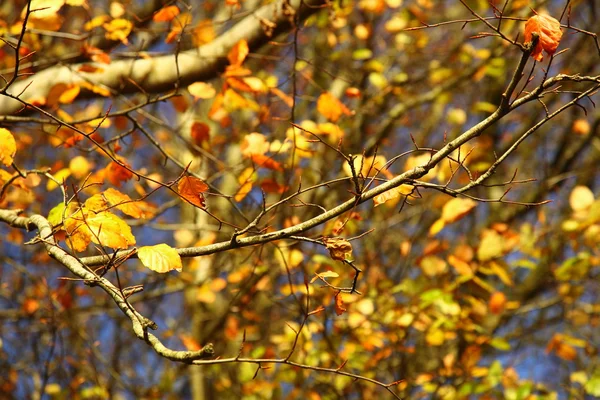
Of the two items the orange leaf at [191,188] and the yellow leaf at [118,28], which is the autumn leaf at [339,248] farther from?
the yellow leaf at [118,28]

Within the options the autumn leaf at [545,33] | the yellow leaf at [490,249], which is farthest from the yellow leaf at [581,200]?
the autumn leaf at [545,33]

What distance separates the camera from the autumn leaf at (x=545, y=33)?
1.31 meters

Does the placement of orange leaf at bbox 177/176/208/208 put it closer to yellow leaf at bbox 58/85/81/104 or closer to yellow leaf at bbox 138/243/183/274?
yellow leaf at bbox 138/243/183/274

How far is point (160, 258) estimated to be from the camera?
1396mm

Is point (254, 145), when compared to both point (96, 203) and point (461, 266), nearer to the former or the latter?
point (96, 203)

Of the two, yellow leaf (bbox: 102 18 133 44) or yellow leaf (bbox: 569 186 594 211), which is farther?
yellow leaf (bbox: 569 186 594 211)

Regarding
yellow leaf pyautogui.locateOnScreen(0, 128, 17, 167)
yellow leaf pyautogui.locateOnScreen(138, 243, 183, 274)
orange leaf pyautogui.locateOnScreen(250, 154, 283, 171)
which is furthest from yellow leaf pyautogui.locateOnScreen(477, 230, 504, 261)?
yellow leaf pyautogui.locateOnScreen(0, 128, 17, 167)

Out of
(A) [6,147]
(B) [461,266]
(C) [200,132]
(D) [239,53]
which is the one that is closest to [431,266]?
(B) [461,266]

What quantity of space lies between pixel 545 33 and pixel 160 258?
43.1 inches

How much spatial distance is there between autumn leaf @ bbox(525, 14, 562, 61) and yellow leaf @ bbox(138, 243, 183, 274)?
101cm

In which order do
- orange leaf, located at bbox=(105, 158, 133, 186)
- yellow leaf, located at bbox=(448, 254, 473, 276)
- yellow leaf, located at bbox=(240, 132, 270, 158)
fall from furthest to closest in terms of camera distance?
yellow leaf, located at bbox=(448, 254, 473, 276) < yellow leaf, located at bbox=(240, 132, 270, 158) < orange leaf, located at bbox=(105, 158, 133, 186)

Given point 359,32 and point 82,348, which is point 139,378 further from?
point 359,32

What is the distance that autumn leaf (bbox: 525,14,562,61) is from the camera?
1.31m

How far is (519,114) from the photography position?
6.13m
